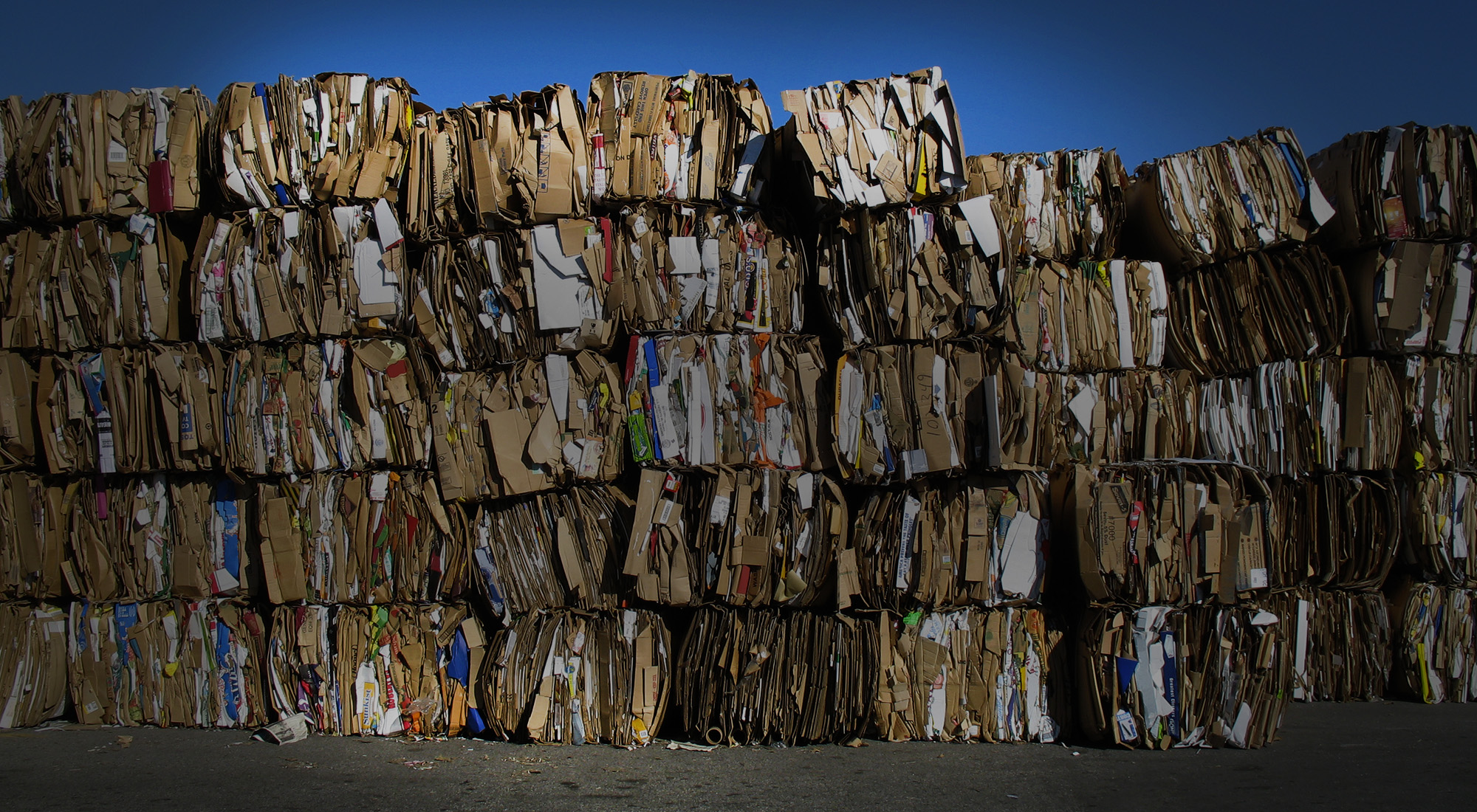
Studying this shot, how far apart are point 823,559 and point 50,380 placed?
3.39 meters

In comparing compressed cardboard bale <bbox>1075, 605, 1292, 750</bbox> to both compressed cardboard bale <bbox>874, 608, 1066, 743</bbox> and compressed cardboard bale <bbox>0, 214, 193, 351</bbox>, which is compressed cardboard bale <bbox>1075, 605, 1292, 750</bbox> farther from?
compressed cardboard bale <bbox>0, 214, 193, 351</bbox>

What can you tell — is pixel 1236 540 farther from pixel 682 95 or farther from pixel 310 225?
pixel 310 225

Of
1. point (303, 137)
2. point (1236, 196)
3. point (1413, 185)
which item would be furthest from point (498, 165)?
point (1413, 185)

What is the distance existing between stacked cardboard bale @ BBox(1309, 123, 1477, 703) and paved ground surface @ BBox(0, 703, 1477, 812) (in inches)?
22.0

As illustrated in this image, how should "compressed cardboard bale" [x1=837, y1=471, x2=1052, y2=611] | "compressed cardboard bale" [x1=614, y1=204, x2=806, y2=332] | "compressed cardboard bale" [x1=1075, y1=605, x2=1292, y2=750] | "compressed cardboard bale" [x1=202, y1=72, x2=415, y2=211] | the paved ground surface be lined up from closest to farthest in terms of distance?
1. the paved ground surface
2. "compressed cardboard bale" [x1=1075, y1=605, x2=1292, y2=750]
3. "compressed cardboard bale" [x1=837, y1=471, x2=1052, y2=611]
4. "compressed cardboard bale" [x1=614, y1=204, x2=806, y2=332]
5. "compressed cardboard bale" [x1=202, y1=72, x2=415, y2=211]

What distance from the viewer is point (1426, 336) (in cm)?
397

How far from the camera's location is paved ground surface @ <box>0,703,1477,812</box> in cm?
285

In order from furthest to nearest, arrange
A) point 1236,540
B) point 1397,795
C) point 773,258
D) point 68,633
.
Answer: point 68,633 < point 773,258 < point 1236,540 < point 1397,795

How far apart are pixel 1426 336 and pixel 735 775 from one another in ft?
11.7

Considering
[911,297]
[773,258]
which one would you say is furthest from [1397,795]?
[773,258]

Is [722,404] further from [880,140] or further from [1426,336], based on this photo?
[1426,336]

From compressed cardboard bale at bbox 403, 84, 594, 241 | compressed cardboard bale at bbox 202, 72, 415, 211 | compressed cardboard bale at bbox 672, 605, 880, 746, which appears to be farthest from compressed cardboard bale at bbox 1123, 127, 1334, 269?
compressed cardboard bale at bbox 202, 72, 415, 211

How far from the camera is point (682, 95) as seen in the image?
3584 millimetres

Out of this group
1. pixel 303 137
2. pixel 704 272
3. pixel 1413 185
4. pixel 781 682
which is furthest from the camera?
pixel 1413 185
